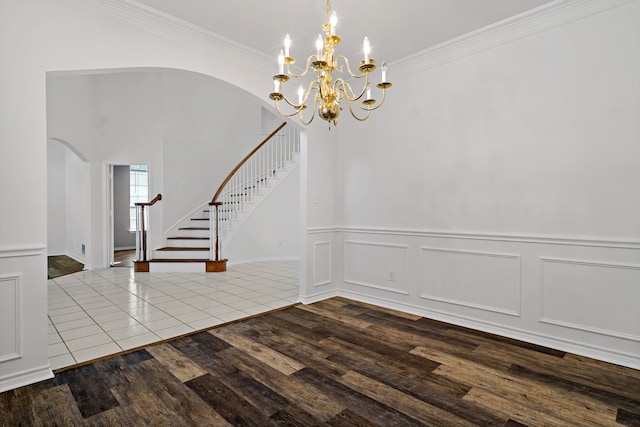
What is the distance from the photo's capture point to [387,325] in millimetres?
3467

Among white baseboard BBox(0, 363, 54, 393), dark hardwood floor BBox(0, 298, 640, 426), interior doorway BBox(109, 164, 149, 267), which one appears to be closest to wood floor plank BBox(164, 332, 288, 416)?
dark hardwood floor BBox(0, 298, 640, 426)

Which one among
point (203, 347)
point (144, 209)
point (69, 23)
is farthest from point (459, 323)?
point (144, 209)

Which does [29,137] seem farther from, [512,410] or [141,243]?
[141,243]

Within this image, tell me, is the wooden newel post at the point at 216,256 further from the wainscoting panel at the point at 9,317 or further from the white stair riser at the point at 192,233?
the wainscoting panel at the point at 9,317

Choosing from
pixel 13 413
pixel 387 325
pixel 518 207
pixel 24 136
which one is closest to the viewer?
pixel 13 413

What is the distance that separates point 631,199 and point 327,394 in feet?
8.68

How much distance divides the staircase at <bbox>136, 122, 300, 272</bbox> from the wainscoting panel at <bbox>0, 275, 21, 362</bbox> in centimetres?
392

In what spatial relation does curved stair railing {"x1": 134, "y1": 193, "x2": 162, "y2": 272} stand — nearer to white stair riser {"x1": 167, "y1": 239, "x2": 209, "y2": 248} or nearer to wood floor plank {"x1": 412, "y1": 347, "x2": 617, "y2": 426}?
white stair riser {"x1": 167, "y1": 239, "x2": 209, "y2": 248}

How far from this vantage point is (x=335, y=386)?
90.7 inches

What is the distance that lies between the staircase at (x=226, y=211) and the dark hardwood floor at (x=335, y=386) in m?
3.43

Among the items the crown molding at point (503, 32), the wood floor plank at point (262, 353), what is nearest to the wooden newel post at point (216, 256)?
the wood floor plank at point (262, 353)

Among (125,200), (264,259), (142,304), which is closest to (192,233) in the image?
(264,259)

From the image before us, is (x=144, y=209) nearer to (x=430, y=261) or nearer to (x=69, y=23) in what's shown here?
(x=69, y=23)

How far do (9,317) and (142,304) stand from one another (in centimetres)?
191
